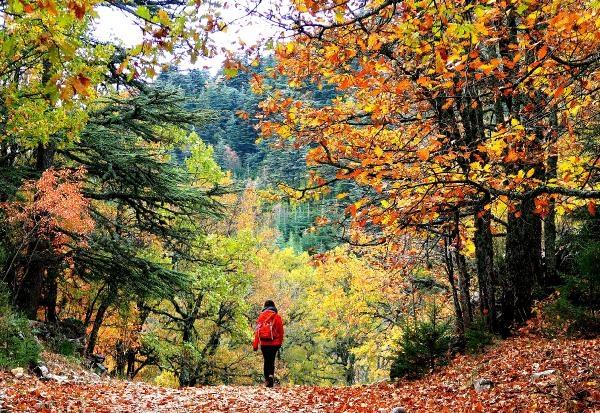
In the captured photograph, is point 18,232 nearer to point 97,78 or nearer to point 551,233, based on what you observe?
point 97,78

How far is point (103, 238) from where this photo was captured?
50.9 feet

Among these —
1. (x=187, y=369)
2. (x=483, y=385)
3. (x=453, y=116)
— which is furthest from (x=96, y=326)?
(x=483, y=385)

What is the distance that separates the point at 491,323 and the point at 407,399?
12.5ft

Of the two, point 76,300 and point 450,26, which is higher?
point 450,26

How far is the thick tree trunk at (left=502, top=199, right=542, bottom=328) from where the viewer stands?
34.2ft

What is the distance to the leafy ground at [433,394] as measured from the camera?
19.1 feet

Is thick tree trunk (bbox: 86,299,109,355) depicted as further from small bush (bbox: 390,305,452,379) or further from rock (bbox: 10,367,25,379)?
small bush (bbox: 390,305,452,379)

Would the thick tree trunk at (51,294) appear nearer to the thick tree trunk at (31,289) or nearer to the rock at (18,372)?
the thick tree trunk at (31,289)

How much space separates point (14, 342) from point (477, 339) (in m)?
8.58

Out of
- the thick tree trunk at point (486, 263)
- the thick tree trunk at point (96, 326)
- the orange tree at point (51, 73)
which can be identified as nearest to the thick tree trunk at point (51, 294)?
the orange tree at point (51, 73)

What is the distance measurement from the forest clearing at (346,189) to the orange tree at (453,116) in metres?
0.06

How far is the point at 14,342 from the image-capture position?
10.1 meters

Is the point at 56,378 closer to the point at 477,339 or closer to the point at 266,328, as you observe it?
the point at 266,328

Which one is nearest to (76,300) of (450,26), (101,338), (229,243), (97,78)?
(101,338)
